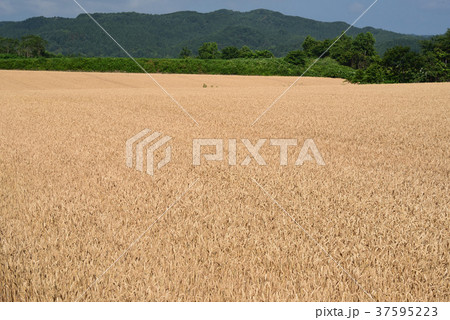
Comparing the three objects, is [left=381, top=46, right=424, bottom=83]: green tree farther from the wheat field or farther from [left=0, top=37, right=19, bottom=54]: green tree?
[left=0, top=37, right=19, bottom=54]: green tree

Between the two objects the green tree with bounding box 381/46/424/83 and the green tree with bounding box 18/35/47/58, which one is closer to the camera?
the green tree with bounding box 381/46/424/83

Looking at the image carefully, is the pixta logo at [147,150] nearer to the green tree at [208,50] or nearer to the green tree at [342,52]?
the green tree at [342,52]

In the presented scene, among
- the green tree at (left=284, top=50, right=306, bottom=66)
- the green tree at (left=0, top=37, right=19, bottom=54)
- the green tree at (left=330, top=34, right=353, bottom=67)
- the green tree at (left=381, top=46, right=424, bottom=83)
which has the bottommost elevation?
the green tree at (left=381, top=46, right=424, bottom=83)

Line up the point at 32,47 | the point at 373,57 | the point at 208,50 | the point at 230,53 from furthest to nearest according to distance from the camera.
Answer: the point at 32,47, the point at 208,50, the point at 230,53, the point at 373,57

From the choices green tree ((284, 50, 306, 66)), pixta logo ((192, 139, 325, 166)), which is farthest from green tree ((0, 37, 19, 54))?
pixta logo ((192, 139, 325, 166))

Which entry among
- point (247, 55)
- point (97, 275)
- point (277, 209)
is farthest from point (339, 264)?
point (247, 55)

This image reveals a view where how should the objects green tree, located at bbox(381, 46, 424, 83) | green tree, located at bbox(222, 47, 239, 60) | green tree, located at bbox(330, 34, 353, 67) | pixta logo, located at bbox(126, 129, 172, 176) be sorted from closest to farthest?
pixta logo, located at bbox(126, 129, 172, 176)
green tree, located at bbox(381, 46, 424, 83)
green tree, located at bbox(330, 34, 353, 67)
green tree, located at bbox(222, 47, 239, 60)

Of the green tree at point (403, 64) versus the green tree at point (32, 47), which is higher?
the green tree at point (32, 47)

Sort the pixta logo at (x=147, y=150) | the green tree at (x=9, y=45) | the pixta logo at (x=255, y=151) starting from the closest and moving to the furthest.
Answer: the pixta logo at (x=147, y=150), the pixta logo at (x=255, y=151), the green tree at (x=9, y=45)

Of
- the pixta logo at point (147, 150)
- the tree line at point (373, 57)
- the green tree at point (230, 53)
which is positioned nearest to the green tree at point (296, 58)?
the tree line at point (373, 57)

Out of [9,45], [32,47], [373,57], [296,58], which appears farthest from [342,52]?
[9,45]

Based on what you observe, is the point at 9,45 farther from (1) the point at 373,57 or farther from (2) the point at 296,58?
(1) the point at 373,57

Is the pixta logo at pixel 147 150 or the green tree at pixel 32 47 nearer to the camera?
the pixta logo at pixel 147 150
